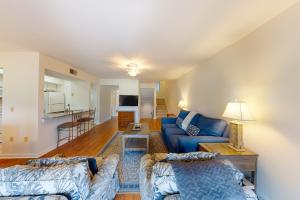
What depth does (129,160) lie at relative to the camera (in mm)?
3367

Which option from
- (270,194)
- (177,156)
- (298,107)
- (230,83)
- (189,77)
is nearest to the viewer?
(177,156)

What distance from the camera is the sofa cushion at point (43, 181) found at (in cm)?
107

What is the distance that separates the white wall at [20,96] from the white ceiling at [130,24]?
0.40 metres

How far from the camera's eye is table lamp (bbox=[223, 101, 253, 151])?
214cm

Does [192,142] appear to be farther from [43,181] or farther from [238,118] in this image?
[43,181]

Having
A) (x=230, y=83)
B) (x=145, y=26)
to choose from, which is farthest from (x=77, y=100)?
(x=230, y=83)

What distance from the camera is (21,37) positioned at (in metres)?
2.62

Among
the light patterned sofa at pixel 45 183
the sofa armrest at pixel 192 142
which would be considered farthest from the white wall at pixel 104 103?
the light patterned sofa at pixel 45 183

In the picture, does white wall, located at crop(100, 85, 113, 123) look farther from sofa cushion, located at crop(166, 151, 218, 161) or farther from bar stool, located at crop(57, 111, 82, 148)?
sofa cushion, located at crop(166, 151, 218, 161)

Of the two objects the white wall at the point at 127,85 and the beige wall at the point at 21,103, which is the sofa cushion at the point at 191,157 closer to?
the beige wall at the point at 21,103

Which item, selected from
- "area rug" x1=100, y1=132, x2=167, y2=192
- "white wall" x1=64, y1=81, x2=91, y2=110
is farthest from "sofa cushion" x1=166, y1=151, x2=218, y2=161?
"white wall" x1=64, y1=81, x2=91, y2=110

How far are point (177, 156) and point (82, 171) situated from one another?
798mm

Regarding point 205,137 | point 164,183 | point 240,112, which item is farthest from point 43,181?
point 205,137

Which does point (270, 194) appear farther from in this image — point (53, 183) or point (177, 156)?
point (53, 183)
